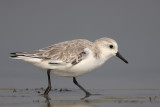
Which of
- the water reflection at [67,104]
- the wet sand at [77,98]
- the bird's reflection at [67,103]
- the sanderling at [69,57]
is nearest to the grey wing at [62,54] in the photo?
the sanderling at [69,57]

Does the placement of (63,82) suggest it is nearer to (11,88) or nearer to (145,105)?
(11,88)

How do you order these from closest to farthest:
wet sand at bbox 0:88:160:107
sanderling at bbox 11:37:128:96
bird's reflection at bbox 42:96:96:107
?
bird's reflection at bbox 42:96:96:107, wet sand at bbox 0:88:160:107, sanderling at bbox 11:37:128:96

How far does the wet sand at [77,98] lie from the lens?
32.0 ft

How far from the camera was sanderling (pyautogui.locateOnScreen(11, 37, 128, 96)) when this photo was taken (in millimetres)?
11219

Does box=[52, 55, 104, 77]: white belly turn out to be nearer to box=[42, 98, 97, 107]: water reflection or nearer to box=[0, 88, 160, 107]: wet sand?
box=[0, 88, 160, 107]: wet sand

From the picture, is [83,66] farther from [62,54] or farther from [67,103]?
[67,103]

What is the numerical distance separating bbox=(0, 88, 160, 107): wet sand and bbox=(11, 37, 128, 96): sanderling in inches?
17.7

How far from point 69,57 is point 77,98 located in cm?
109

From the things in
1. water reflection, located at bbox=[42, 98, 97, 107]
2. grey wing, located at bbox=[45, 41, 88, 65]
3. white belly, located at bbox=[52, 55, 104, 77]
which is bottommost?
water reflection, located at bbox=[42, 98, 97, 107]

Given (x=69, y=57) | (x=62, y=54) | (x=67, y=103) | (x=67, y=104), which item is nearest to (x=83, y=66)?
(x=69, y=57)

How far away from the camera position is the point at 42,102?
32.9 feet

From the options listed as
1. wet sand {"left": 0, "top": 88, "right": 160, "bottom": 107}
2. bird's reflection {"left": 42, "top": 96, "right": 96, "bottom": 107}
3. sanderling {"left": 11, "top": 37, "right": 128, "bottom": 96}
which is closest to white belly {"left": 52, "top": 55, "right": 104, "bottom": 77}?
sanderling {"left": 11, "top": 37, "right": 128, "bottom": 96}

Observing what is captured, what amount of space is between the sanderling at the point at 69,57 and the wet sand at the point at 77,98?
448 millimetres

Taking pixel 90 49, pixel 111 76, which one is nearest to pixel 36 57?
pixel 90 49
